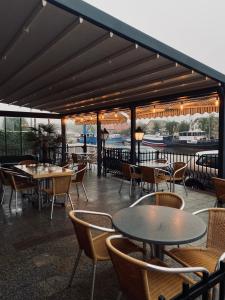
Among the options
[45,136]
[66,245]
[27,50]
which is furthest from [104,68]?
[66,245]

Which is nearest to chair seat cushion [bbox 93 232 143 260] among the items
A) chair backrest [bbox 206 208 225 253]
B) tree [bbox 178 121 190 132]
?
chair backrest [bbox 206 208 225 253]

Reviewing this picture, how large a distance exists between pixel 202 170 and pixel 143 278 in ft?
21.9

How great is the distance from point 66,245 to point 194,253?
1.86m

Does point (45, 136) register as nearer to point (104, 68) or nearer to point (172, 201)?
point (104, 68)

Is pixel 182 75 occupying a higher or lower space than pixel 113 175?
higher

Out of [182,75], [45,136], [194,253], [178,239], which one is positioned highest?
[182,75]

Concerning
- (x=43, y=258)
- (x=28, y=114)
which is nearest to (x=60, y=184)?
(x=43, y=258)

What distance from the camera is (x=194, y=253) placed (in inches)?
94.5

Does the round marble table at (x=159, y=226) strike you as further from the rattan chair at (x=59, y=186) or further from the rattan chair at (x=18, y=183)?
the rattan chair at (x=18, y=183)

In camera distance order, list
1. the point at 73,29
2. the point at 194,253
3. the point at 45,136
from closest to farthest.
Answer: the point at 194,253 < the point at 73,29 < the point at 45,136

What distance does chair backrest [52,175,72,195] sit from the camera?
4766mm

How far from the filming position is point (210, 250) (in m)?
2.48

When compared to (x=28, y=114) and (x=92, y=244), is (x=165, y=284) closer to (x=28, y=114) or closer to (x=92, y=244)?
(x=92, y=244)

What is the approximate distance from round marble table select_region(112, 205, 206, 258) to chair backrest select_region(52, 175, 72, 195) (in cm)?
233
